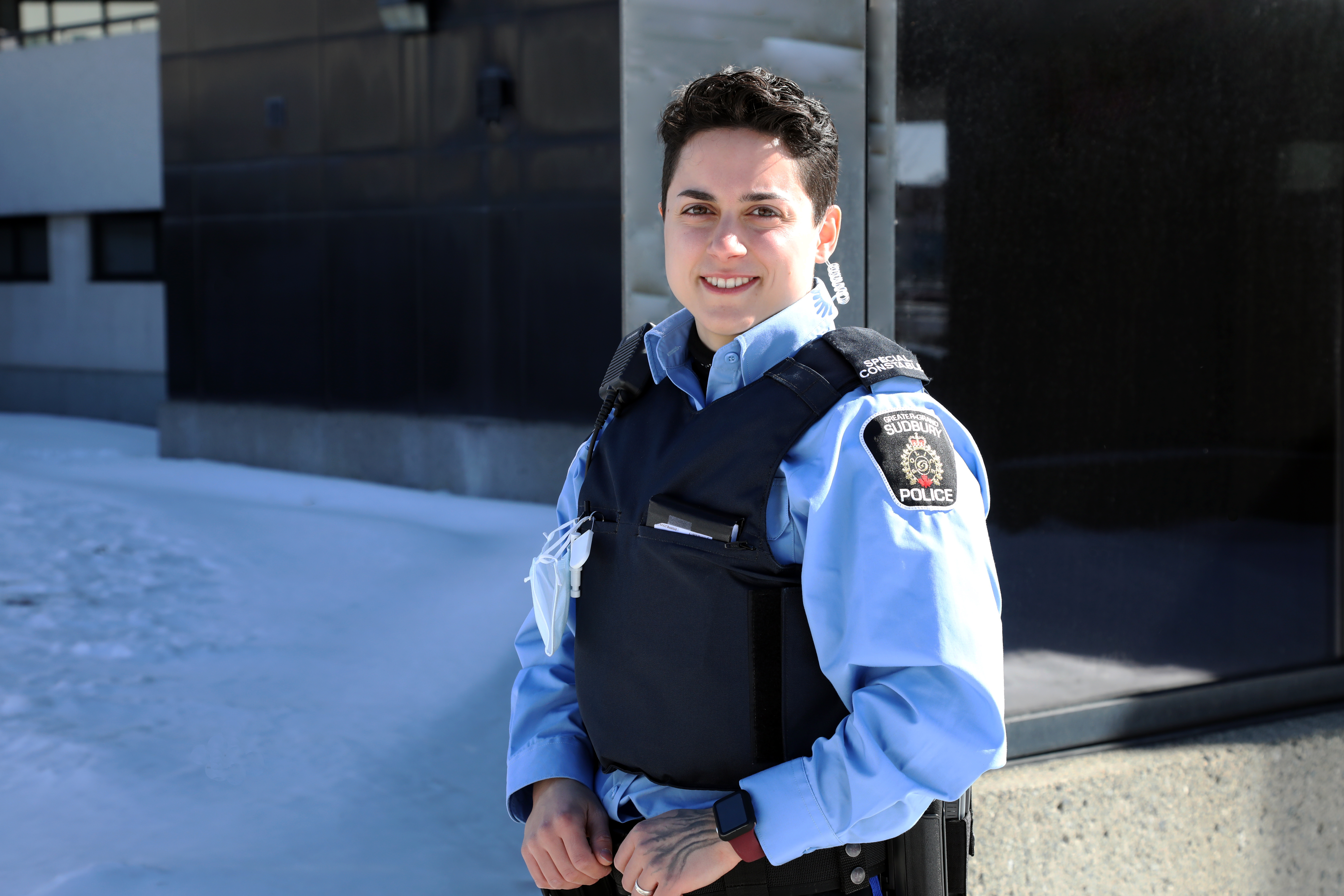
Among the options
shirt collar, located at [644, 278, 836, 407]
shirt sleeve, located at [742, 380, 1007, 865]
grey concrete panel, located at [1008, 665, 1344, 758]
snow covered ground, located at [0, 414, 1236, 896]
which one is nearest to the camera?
shirt sleeve, located at [742, 380, 1007, 865]

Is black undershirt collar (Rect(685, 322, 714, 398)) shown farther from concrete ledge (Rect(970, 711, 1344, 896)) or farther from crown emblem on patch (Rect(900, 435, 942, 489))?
concrete ledge (Rect(970, 711, 1344, 896))

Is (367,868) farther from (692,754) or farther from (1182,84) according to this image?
(1182,84)

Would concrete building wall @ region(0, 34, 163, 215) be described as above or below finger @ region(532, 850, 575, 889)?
above

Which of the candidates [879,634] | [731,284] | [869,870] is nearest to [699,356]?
[731,284]

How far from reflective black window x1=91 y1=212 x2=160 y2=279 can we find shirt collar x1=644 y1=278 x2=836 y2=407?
1363 cm

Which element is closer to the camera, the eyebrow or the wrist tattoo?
the wrist tattoo

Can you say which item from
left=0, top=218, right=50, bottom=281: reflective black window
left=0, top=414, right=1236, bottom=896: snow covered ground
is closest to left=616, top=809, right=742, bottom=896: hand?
left=0, top=414, right=1236, bottom=896: snow covered ground

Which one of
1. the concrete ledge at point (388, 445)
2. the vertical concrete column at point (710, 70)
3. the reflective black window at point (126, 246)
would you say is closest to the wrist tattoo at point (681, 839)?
the vertical concrete column at point (710, 70)

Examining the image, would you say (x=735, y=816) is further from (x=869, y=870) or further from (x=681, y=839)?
(x=869, y=870)

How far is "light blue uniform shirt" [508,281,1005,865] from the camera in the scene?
4.62ft

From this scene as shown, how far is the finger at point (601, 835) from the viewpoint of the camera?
1647 millimetres

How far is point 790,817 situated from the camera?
4.75 ft

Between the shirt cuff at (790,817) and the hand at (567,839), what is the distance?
0.30 metres

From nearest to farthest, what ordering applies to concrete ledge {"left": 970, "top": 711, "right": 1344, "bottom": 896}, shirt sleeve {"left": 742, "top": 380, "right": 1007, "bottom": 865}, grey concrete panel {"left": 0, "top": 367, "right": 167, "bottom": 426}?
shirt sleeve {"left": 742, "top": 380, "right": 1007, "bottom": 865}, concrete ledge {"left": 970, "top": 711, "right": 1344, "bottom": 896}, grey concrete panel {"left": 0, "top": 367, "right": 167, "bottom": 426}
